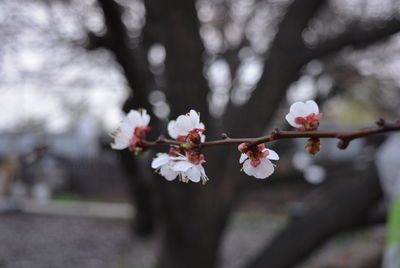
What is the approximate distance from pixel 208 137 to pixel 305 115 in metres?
1.86

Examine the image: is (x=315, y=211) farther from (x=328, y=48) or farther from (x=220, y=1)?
(x=220, y=1)

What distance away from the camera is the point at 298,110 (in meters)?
0.53

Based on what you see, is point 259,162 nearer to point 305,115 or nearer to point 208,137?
point 305,115

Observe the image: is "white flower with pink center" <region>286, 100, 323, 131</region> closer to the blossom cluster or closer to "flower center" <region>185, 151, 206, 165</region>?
the blossom cluster

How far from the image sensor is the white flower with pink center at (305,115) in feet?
1.72

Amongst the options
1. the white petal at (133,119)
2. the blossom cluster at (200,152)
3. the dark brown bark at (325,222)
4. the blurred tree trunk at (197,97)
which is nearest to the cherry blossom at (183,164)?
the blossom cluster at (200,152)

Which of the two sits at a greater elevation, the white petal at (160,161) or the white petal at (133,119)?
the white petal at (133,119)

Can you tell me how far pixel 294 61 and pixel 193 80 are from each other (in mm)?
662

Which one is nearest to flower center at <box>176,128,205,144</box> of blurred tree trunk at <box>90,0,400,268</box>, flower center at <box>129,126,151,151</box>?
flower center at <box>129,126,151,151</box>

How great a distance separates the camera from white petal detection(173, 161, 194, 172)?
0.48 metres

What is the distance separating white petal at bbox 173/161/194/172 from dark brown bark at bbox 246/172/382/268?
6.24 ft

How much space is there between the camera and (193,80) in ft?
7.27

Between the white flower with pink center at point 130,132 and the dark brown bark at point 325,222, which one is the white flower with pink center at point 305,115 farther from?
the dark brown bark at point 325,222

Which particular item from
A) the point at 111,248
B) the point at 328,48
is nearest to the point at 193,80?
the point at 328,48
